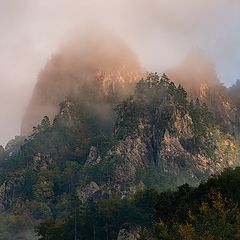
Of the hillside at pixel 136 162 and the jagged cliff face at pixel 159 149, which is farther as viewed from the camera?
the jagged cliff face at pixel 159 149

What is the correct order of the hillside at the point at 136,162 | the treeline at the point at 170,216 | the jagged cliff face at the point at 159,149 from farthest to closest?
the jagged cliff face at the point at 159,149
the hillside at the point at 136,162
the treeline at the point at 170,216

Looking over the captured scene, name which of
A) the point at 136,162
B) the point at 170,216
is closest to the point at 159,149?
the point at 136,162

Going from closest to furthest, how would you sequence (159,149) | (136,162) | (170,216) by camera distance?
(170,216), (136,162), (159,149)

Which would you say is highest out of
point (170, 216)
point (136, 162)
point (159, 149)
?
point (159, 149)

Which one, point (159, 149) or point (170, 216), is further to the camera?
point (159, 149)

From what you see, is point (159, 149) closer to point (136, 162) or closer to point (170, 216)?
point (136, 162)

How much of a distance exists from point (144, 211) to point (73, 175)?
282 ft

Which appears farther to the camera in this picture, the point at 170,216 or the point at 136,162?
the point at 136,162

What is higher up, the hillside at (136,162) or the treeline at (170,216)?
the hillside at (136,162)

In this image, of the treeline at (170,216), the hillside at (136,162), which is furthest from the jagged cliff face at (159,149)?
the treeline at (170,216)

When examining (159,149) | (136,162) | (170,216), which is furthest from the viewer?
(159,149)

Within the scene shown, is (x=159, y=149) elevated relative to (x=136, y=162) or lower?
elevated

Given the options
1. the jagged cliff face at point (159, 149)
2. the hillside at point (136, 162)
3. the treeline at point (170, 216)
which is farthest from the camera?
the jagged cliff face at point (159, 149)

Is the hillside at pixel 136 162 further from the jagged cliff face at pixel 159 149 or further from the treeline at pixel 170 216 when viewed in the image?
the treeline at pixel 170 216
